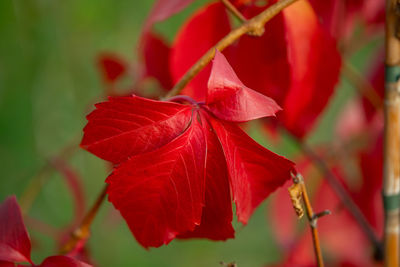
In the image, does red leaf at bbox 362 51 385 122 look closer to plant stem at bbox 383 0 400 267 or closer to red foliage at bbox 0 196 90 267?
plant stem at bbox 383 0 400 267

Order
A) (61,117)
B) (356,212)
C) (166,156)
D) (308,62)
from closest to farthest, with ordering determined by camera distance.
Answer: (166,156) → (308,62) → (356,212) → (61,117)

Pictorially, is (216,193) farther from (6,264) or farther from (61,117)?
(61,117)

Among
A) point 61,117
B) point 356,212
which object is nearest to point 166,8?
point 356,212

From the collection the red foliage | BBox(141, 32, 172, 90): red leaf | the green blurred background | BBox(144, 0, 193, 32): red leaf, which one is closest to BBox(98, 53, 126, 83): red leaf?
BBox(141, 32, 172, 90): red leaf

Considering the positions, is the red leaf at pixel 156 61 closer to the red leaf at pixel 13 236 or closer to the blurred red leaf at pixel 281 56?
the blurred red leaf at pixel 281 56

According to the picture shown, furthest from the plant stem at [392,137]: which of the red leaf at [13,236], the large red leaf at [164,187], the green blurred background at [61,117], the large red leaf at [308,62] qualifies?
the green blurred background at [61,117]
